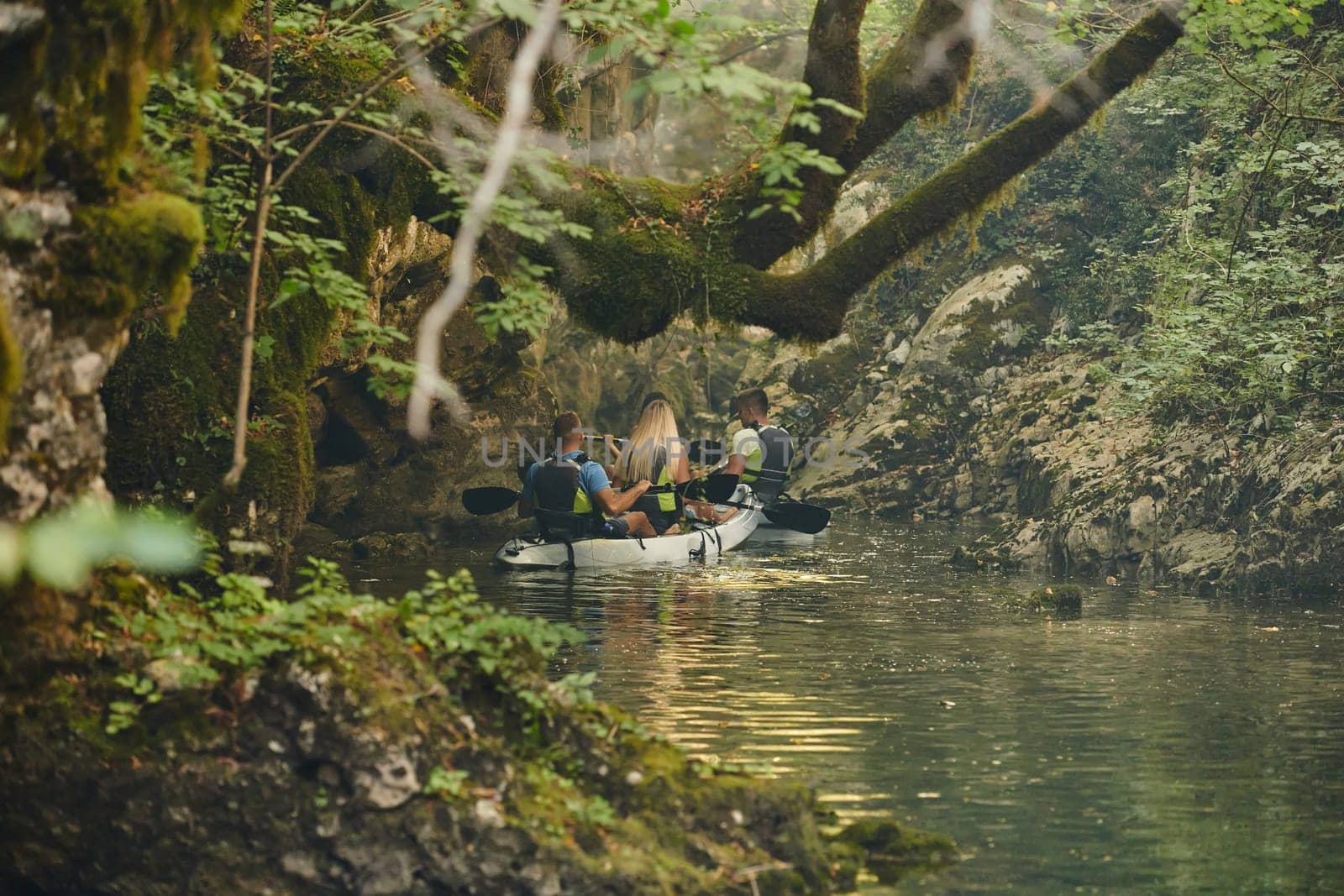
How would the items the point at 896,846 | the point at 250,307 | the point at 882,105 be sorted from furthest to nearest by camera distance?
the point at 882,105
the point at 250,307
the point at 896,846

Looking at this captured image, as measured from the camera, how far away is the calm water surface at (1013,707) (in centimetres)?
752

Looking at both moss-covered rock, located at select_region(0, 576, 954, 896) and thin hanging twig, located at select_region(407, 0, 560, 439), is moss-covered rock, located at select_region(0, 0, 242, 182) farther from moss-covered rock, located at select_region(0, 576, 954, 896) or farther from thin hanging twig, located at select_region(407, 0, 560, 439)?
moss-covered rock, located at select_region(0, 576, 954, 896)

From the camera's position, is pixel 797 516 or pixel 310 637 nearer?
pixel 310 637

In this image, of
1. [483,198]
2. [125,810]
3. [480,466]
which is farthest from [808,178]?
[480,466]

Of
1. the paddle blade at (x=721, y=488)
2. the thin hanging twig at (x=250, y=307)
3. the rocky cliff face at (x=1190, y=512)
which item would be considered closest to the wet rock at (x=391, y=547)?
the paddle blade at (x=721, y=488)

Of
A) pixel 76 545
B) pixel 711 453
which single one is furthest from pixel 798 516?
pixel 76 545

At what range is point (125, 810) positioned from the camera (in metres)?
6.37

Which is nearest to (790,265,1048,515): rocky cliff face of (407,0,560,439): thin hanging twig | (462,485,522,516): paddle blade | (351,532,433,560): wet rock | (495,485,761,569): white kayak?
(495,485,761,569): white kayak

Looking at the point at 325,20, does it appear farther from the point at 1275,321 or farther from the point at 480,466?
the point at 480,466

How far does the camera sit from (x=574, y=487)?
1872 centimetres

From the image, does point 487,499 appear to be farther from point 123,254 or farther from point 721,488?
point 123,254

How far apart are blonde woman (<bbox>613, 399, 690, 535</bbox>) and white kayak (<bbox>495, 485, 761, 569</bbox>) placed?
0.88 feet

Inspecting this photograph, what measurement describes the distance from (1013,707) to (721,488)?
12142mm

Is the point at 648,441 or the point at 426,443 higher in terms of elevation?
the point at 426,443
